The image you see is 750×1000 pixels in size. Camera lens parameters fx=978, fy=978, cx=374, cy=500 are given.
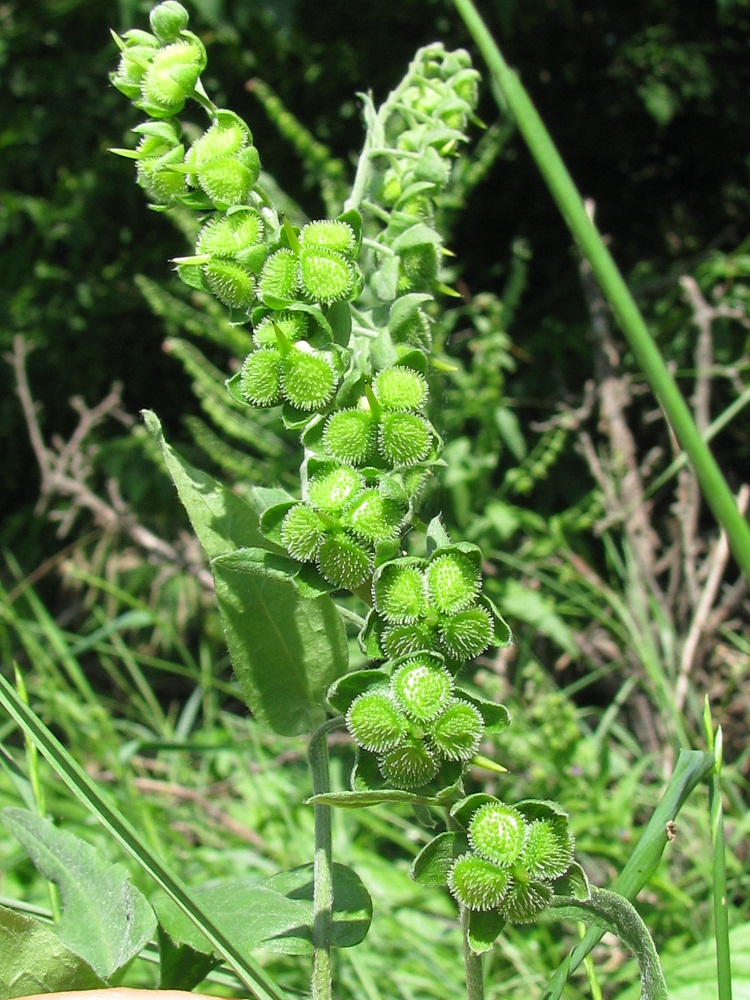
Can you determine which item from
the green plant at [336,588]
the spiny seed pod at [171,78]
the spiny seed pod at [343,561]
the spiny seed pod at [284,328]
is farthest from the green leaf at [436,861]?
the spiny seed pod at [171,78]

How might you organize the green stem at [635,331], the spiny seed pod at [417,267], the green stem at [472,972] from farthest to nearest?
1. the spiny seed pod at [417,267]
2. the green stem at [472,972]
3. the green stem at [635,331]

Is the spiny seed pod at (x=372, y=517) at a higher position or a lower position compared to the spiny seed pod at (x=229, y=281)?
lower

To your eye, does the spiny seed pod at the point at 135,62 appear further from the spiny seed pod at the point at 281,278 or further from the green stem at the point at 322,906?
the green stem at the point at 322,906

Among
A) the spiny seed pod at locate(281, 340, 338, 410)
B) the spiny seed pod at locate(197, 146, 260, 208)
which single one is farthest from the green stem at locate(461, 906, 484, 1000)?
the spiny seed pod at locate(197, 146, 260, 208)

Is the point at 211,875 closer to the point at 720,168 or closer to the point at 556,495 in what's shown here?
the point at 556,495

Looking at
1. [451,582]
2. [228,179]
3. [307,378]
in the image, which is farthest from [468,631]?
[228,179]
